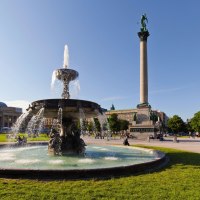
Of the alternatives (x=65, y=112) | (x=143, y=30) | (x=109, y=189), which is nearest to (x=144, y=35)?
(x=143, y=30)

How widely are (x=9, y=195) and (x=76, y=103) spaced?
25.1ft

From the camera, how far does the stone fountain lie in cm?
1437

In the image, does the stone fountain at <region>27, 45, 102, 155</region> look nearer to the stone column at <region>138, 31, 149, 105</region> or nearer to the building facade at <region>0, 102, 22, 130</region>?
the stone column at <region>138, 31, 149, 105</region>

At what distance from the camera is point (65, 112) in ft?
52.8

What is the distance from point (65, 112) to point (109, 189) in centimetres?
878

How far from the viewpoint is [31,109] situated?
1574 cm

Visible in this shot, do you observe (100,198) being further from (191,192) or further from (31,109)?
(31,109)

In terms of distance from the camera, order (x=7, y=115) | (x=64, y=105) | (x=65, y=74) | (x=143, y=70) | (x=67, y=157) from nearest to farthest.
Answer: (x=64, y=105), (x=67, y=157), (x=65, y=74), (x=143, y=70), (x=7, y=115)

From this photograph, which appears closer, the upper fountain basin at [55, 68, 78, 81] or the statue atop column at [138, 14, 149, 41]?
the upper fountain basin at [55, 68, 78, 81]

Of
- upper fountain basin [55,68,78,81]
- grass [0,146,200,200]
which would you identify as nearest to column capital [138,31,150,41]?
upper fountain basin [55,68,78,81]

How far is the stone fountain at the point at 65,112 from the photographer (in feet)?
47.1

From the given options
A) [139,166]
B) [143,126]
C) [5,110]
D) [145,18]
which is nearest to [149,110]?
[143,126]

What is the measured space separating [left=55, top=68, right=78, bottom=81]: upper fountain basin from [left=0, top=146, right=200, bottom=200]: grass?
9.41 m

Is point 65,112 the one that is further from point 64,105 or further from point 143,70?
point 143,70
